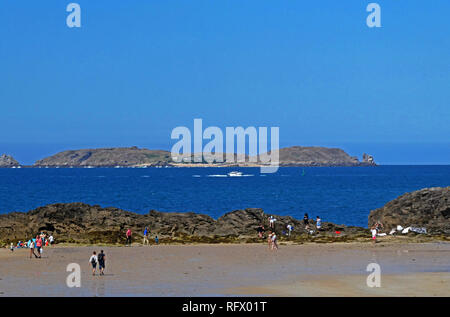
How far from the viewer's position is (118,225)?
2660 inches

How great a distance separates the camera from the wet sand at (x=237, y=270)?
31781 mm

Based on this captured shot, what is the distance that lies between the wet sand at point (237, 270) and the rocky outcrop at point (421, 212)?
8400 mm

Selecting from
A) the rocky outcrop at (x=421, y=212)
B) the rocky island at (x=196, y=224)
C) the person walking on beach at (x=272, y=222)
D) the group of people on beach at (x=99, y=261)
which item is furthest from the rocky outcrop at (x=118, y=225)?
the group of people on beach at (x=99, y=261)

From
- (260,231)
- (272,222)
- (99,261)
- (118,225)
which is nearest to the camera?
(99,261)

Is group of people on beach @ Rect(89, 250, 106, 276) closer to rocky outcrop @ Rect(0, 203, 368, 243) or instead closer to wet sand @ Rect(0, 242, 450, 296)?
wet sand @ Rect(0, 242, 450, 296)

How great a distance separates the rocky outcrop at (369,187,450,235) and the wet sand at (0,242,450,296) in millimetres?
8400

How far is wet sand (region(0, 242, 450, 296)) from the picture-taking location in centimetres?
3178

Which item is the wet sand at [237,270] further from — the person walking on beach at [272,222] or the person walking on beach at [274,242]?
the person walking on beach at [272,222]

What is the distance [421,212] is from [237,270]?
33.8m

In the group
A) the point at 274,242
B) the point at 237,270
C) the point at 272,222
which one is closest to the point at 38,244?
the point at 237,270

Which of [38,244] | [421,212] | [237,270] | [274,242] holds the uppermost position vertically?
[421,212]

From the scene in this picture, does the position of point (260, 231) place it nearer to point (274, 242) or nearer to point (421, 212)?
point (274, 242)

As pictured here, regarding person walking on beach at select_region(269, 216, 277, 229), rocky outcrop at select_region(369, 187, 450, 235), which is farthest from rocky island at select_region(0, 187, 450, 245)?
person walking on beach at select_region(269, 216, 277, 229)
